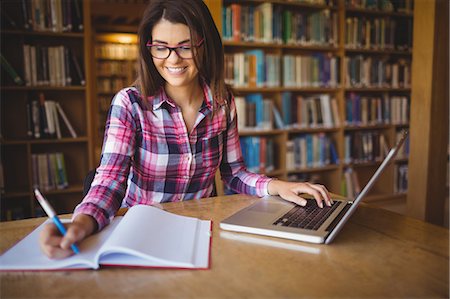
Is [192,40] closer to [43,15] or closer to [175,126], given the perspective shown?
[175,126]

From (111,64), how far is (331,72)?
15.7 ft

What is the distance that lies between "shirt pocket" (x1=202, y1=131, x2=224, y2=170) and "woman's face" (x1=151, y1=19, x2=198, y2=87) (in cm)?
24

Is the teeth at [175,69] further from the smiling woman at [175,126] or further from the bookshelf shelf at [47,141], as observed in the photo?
the bookshelf shelf at [47,141]

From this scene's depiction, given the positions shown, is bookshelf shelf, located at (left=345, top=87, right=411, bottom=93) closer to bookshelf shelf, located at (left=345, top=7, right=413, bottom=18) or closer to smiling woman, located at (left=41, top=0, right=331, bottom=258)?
bookshelf shelf, located at (left=345, top=7, right=413, bottom=18)

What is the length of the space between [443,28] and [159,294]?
92.1 inches

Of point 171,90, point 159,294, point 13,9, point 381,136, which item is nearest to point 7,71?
point 13,9

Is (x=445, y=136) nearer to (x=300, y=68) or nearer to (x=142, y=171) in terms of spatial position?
(x=300, y=68)

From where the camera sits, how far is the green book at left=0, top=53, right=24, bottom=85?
8.57 feet

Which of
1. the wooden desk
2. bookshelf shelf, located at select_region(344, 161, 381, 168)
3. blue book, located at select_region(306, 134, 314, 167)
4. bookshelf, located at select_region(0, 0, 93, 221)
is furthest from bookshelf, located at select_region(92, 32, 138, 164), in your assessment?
the wooden desk

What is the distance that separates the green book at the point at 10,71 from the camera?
8.57ft

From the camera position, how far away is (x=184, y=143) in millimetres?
1285

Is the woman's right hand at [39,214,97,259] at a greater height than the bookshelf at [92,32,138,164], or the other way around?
the bookshelf at [92,32,138,164]

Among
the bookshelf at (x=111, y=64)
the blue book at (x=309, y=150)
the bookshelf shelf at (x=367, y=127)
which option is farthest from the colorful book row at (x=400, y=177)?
the bookshelf at (x=111, y=64)

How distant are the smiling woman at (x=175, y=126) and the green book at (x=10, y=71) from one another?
1.78 metres
